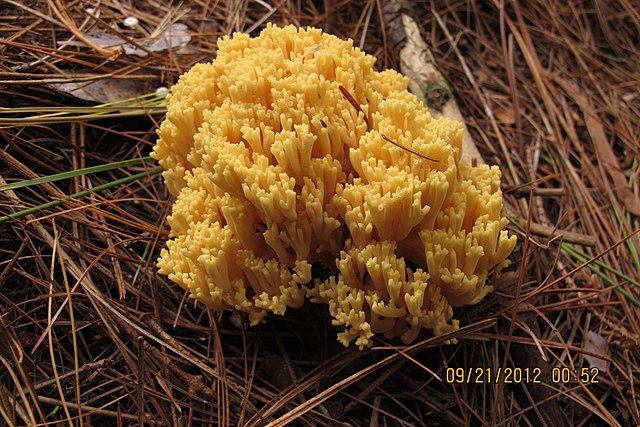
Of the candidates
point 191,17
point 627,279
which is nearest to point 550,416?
point 627,279

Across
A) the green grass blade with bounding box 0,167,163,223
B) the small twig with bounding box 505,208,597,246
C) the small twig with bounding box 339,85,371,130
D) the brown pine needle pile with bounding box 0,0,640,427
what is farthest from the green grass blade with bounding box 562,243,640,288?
the green grass blade with bounding box 0,167,163,223

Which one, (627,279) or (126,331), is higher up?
(627,279)

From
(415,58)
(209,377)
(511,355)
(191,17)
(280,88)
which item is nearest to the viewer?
(280,88)

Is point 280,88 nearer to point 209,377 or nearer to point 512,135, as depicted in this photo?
point 209,377

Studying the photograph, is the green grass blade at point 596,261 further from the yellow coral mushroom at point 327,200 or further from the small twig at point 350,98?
the small twig at point 350,98

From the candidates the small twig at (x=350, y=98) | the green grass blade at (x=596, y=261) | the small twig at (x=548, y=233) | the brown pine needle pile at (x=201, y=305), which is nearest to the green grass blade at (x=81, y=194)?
the brown pine needle pile at (x=201, y=305)

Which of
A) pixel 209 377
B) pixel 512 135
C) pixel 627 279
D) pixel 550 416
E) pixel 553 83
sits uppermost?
pixel 553 83
